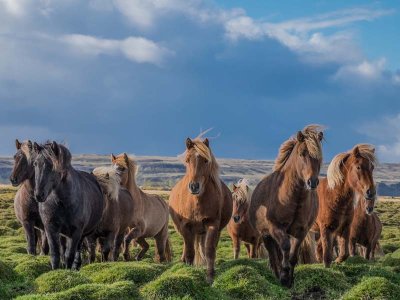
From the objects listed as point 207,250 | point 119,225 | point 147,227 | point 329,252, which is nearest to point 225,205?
point 207,250

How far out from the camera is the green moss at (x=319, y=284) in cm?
1167

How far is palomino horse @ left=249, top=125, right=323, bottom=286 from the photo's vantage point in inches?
481

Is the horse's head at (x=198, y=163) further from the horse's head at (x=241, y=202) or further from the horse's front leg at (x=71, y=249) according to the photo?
the horse's head at (x=241, y=202)

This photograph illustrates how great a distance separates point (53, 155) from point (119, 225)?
4.55 metres

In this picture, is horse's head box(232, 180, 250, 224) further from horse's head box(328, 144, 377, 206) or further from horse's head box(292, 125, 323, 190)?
horse's head box(292, 125, 323, 190)

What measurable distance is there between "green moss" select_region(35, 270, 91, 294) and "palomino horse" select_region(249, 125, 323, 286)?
13.0 ft

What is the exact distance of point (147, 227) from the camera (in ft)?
66.8

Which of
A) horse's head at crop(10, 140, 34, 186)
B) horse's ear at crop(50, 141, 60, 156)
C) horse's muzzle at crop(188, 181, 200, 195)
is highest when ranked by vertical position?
horse's ear at crop(50, 141, 60, 156)

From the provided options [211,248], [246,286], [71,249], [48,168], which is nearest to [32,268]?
[71,249]

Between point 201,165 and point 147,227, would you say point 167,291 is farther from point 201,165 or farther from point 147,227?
point 147,227

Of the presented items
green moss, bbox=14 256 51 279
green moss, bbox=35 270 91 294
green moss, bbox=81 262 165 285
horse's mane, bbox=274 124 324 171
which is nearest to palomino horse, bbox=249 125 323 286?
horse's mane, bbox=274 124 324 171

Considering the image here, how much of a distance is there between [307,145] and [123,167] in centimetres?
786

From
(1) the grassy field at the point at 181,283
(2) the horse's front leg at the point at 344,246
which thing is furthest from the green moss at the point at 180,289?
(2) the horse's front leg at the point at 344,246

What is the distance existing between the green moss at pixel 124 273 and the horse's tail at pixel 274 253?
2404 millimetres
